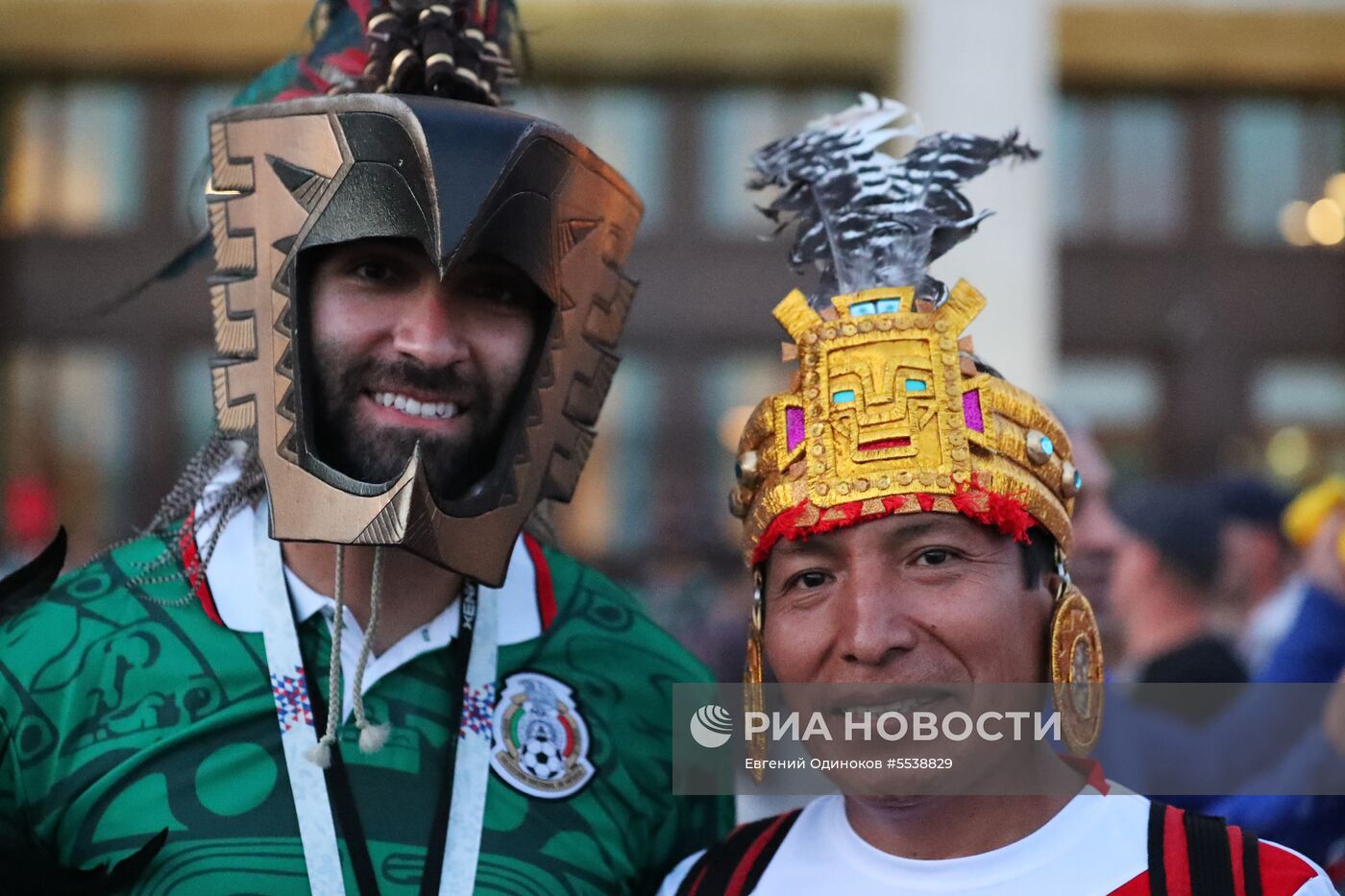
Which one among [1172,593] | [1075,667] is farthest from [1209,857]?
[1172,593]

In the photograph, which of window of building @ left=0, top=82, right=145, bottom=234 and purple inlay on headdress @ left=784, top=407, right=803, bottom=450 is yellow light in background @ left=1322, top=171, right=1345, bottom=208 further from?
purple inlay on headdress @ left=784, top=407, right=803, bottom=450

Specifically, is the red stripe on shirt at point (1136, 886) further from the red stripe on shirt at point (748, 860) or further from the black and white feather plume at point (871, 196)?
the black and white feather plume at point (871, 196)

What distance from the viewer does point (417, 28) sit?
8.48 feet

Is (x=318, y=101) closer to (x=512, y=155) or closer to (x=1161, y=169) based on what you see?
(x=512, y=155)

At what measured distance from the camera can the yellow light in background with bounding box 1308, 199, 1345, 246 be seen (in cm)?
941

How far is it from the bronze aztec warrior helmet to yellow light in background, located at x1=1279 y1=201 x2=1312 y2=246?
776cm

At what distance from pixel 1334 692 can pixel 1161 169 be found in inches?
254

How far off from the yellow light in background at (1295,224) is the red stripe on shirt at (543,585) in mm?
7710

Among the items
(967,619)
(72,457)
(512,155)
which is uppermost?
(72,457)

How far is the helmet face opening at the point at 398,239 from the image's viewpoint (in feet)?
7.62

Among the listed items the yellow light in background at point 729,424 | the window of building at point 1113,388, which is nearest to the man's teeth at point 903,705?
the yellow light in background at point 729,424

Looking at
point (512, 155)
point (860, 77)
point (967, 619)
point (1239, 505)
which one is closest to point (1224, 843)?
point (967, 619)

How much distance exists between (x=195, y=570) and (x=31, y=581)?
0.24 metres

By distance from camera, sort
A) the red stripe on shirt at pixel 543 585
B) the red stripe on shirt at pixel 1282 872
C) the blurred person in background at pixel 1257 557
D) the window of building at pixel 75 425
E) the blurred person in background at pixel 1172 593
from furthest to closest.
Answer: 1. the window of building at pixel 75 425
2. the blurred person in background at pixel 1257 557
3. the blurred person in background at pixel 1172 593
4. the red stripe on shirt at pixel 543 585
5. the red stripe on shirt at pixel 1282 872
